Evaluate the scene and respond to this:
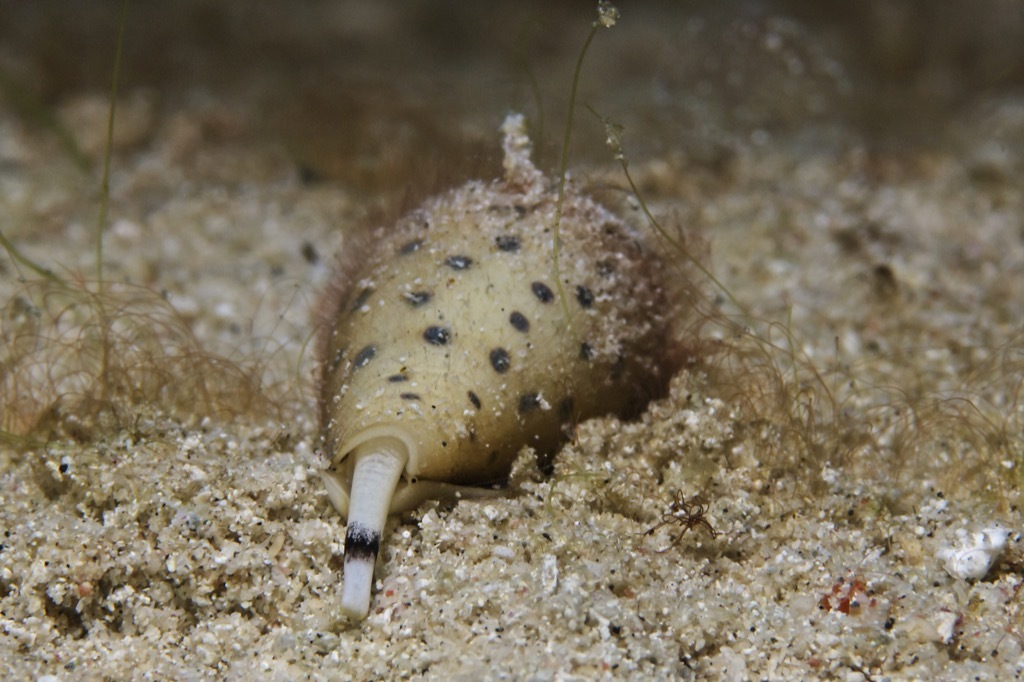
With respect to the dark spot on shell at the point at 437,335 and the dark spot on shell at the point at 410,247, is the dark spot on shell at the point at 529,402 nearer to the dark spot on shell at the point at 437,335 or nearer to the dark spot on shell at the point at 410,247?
the dark spot on shell at the point at 437,335

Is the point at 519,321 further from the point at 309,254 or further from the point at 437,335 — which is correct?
the point at 309,254

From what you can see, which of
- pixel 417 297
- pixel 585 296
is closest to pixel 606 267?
pixel 585 296

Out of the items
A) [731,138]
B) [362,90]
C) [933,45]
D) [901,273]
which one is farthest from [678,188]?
[933,45]

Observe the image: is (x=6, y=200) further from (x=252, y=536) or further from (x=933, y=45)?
(x=933, y=45)

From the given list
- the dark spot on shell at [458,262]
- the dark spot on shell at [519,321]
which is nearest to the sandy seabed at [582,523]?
the dark spot on shell at [519,321]

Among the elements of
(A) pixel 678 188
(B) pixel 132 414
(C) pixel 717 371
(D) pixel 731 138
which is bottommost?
(B) pixel 132 414

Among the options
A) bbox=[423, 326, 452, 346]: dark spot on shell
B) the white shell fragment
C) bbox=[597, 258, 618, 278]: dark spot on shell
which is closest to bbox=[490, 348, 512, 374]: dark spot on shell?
bbox=[423, 326, 452, 346]: dark spot on shell

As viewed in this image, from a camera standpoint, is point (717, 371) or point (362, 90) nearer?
point (717, 371)
